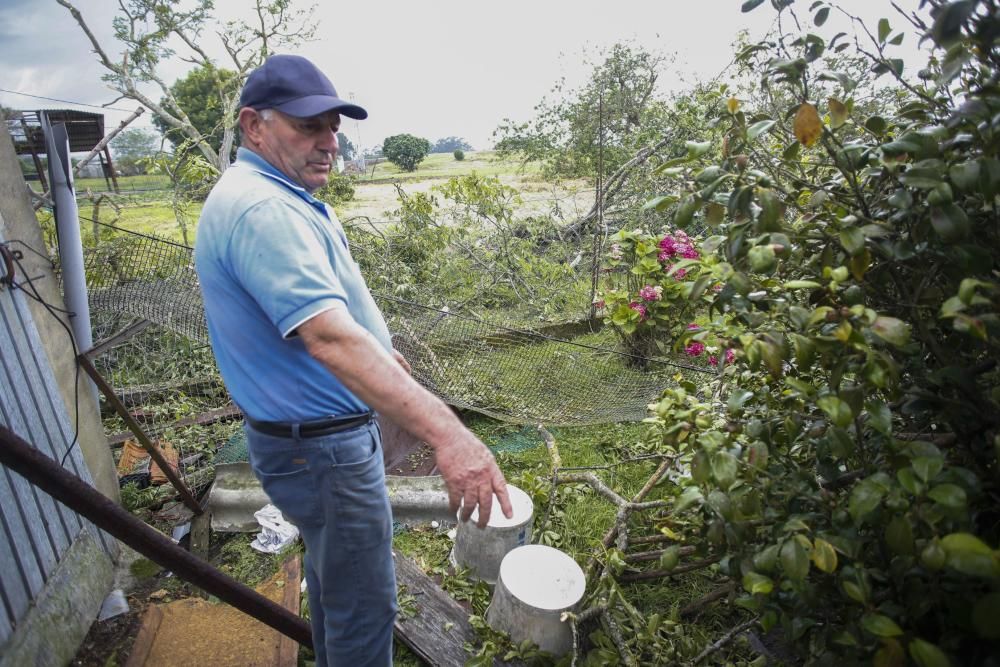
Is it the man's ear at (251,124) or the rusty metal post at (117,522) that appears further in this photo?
the man's ear at (251,124)

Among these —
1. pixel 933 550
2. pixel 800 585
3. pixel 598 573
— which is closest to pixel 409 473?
pixel 598 573

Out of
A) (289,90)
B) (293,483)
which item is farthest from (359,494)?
(289,90)

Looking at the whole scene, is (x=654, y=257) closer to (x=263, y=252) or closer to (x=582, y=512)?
(x=582, y=512)

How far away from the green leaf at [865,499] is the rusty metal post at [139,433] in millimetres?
2753

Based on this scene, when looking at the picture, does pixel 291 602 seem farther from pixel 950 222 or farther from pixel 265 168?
pixel 950 222

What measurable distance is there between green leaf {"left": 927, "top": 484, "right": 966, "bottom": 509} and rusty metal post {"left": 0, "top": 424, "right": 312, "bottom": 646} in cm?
156

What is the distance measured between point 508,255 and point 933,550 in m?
5.04

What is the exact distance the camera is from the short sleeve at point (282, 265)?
1.17 metres

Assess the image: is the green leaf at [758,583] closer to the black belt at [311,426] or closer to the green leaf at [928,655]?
the green leaf at [928,655]

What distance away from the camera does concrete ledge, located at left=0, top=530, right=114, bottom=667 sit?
72.7 inches

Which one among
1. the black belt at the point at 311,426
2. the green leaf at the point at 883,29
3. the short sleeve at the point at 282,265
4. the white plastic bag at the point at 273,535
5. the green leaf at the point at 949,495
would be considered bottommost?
the white plastic bag at the point at 273,535

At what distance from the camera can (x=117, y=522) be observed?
1316 mm

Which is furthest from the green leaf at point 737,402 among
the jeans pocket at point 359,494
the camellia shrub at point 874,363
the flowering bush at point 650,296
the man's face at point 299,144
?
the flowering bush at point 650,296

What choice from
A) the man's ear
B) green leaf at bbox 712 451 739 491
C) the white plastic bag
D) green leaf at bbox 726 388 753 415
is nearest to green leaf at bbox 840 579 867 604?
green leaf at bbox 712 451 739 491
